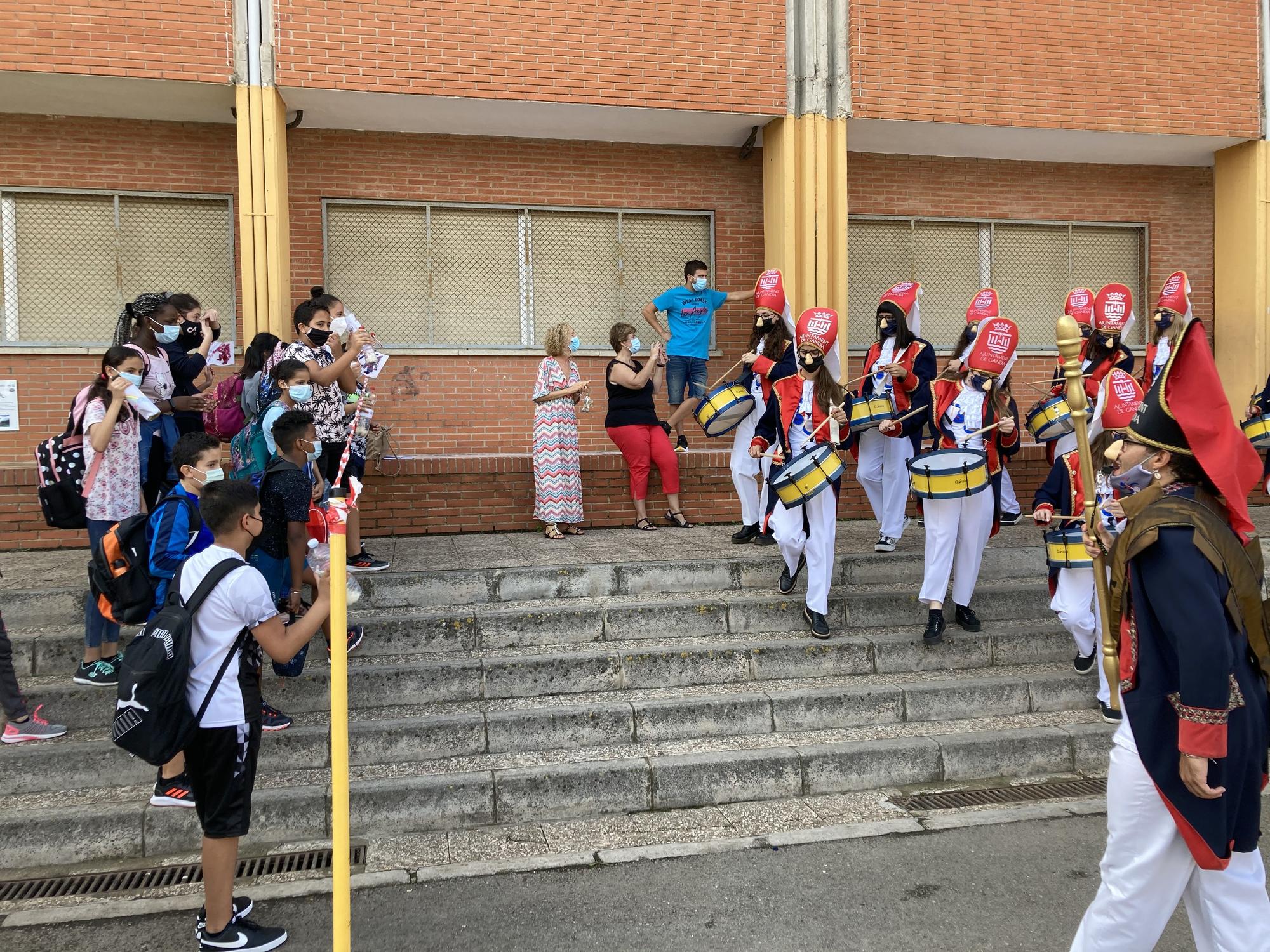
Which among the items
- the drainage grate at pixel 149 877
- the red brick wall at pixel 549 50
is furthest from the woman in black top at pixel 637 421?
the drainage grate at pixel 149 877

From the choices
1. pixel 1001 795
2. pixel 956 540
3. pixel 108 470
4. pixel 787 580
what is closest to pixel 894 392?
pixel 956 540

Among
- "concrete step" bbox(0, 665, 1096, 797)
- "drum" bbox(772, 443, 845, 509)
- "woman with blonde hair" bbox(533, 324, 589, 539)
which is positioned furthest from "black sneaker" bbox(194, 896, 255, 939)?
"woman with blonde hair" bbox(533, 324, 589, 539)

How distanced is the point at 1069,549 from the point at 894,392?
225cm

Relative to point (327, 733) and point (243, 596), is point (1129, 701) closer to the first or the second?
point (243, 596)

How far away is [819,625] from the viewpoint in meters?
6.87

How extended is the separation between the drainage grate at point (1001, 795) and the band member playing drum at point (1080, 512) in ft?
2.08

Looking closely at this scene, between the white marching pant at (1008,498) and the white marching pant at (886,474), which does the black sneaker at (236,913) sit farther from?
the white marching pant at (1008,498)

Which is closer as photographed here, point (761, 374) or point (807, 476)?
point (807, 476)

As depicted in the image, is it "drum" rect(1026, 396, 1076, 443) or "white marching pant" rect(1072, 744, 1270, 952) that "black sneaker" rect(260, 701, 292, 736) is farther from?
"drum" rect(1026, 396, 1076, 443)

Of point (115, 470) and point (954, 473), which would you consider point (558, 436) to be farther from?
point (115, 470)

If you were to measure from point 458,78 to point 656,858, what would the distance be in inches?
286

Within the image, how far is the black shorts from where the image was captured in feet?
12.7

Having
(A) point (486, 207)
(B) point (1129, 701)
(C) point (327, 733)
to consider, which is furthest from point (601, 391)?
(B) point (1129, 701)

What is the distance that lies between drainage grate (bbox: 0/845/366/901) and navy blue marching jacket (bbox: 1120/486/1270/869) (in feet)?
11.5
